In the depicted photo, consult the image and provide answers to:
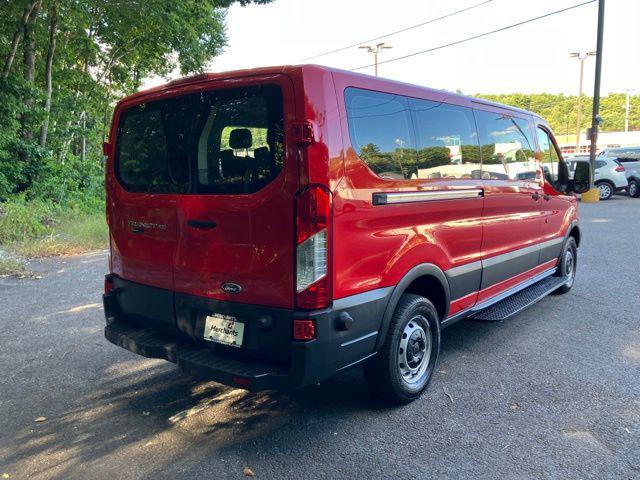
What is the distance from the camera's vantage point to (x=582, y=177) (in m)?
5.83

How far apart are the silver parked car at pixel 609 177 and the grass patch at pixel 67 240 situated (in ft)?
51.7

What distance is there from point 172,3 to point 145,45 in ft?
12.3

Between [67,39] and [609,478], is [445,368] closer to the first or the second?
[609,478]

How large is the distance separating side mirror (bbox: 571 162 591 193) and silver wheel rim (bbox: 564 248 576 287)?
855 mm

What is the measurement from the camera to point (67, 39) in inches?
599

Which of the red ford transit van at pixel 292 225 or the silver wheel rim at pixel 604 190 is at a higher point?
the red ford transit van at pixel 292 225

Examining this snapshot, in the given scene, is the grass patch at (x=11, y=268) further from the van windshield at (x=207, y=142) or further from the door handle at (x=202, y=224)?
the door handle at (x=202, y=224)

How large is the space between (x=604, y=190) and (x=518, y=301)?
52.9ft

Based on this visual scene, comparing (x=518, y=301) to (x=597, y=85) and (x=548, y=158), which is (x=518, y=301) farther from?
(x=597, y=85)

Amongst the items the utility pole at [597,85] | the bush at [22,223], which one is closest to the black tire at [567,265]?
the bush at [22,223]

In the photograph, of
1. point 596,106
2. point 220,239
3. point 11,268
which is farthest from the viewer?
point 596,106

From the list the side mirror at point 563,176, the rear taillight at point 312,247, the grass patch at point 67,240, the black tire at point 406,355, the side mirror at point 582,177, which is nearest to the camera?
the rear taillight at point 312,247

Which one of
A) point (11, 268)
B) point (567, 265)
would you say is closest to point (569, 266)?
point (567, 265)

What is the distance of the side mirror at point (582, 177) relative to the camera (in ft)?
18.9
